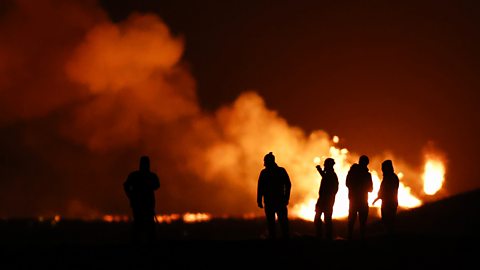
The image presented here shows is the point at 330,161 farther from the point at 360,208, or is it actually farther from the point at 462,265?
the point at 462,265

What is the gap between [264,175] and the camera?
31.5 m

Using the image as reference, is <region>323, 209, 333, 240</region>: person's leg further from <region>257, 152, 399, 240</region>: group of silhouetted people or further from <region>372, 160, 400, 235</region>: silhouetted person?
<region>372, 160, 400, 235</region>: silhouetted person

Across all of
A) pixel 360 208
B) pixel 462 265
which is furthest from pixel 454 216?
pixel 462 265

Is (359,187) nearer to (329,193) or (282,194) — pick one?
(329,193)

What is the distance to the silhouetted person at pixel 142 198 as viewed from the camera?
30.5 m

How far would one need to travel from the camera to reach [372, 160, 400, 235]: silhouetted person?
34219mm

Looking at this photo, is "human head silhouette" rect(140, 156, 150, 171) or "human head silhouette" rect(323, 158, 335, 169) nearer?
"human head silhouette" rect(140, 156, 150, 171)

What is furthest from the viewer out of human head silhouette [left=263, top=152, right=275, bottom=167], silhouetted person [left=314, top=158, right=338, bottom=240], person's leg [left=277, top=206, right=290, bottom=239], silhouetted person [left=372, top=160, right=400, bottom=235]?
silhouetted person [left=372, top=160, right=400, bottom=235]

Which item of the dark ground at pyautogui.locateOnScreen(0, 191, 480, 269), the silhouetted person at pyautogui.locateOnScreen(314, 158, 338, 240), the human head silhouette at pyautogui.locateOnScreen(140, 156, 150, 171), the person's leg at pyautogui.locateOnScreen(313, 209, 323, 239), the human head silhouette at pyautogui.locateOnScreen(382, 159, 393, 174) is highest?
the human head silhouette at pyautogui.locateOnScreen(382, 159, 393, 174)

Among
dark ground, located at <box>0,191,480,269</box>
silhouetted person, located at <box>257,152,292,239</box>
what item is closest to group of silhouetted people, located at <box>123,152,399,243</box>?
silhouetted person, located at <box>257,152,292,239</box>

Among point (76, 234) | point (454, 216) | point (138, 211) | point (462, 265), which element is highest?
point (76, 234)

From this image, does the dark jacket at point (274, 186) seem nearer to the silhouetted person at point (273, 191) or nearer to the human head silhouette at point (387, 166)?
the silhouetted person at point (273, 191)

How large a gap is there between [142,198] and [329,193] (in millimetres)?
6505

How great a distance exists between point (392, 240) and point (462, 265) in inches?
145
